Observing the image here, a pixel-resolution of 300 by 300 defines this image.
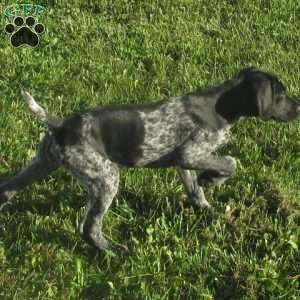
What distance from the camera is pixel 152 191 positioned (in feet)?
22.4

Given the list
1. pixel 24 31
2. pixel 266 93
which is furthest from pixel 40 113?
pixel 24 31

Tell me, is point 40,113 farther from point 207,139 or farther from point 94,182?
point 207,139

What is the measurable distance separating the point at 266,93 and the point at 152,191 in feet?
5.16

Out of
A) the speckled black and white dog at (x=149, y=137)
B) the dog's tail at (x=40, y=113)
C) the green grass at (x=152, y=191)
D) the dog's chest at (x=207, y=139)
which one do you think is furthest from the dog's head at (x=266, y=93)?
the dog's tail at (x=40, y=113)

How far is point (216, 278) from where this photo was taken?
5672 millimetres

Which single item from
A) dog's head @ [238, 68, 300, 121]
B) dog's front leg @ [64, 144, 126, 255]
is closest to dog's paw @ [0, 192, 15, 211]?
dog's front leg @ [64, 144, 126, 255]

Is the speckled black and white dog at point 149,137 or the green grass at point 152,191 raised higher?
the speckled black and white dog at point 149,137

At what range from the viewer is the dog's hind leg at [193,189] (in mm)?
6590

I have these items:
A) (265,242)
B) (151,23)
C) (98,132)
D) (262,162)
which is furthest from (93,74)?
(265,242)

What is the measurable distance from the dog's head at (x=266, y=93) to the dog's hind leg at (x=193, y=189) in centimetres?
94

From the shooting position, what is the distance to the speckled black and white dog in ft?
19.0

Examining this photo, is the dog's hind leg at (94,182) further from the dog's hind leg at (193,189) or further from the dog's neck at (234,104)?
the dog's neck at (234,104)

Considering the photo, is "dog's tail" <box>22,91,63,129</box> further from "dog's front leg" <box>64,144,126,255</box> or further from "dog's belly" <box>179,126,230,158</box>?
"dog's belly" <box>179,126,230,158</box>

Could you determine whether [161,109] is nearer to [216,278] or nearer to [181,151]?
[181,151]
